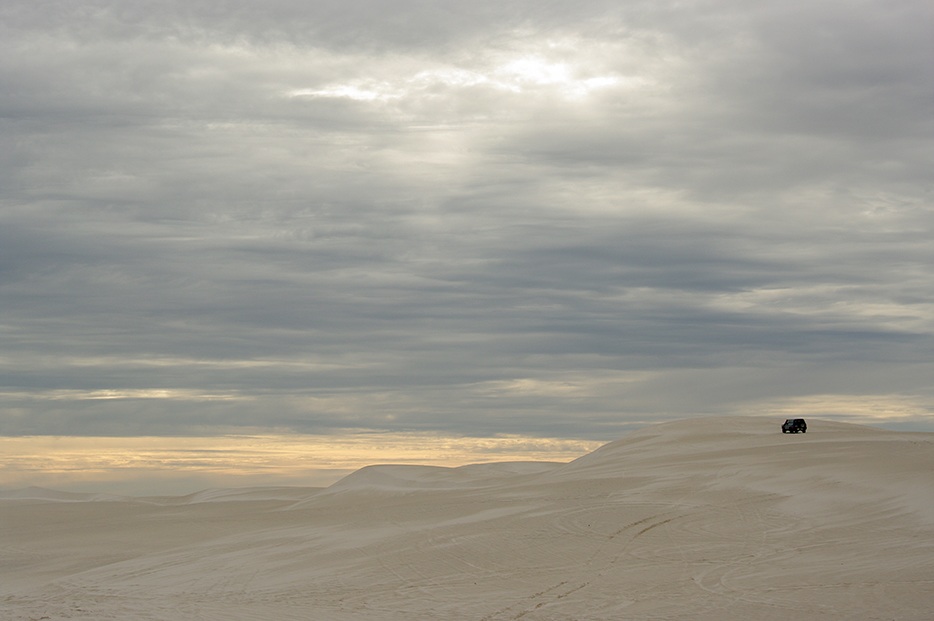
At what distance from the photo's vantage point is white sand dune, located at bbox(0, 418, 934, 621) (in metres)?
23.2

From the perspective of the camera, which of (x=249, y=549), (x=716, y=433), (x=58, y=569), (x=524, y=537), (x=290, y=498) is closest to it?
(x=524, y=537)

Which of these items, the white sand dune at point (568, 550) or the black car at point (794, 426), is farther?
the black car at point (794, 426)

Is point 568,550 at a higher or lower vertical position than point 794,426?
lower

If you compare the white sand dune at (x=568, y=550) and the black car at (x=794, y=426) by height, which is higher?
the black car at (x=794, y=426)

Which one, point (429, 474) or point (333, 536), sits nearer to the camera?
point (333, 536)

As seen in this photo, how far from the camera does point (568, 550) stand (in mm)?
30000

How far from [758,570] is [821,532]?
4.61m

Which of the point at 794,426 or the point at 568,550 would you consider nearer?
the point at 568,550

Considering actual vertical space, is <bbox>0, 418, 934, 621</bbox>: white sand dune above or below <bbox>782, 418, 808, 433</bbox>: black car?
below

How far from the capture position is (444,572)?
93.8ft

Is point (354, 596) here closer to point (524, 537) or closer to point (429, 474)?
point (524, 537)

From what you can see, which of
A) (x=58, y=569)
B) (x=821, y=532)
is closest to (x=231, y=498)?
(x=58, y=569)

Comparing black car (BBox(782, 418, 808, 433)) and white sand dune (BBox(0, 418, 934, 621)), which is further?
black car (BBox(782, 418, 808, 433))

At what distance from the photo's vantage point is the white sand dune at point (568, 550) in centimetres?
2319
